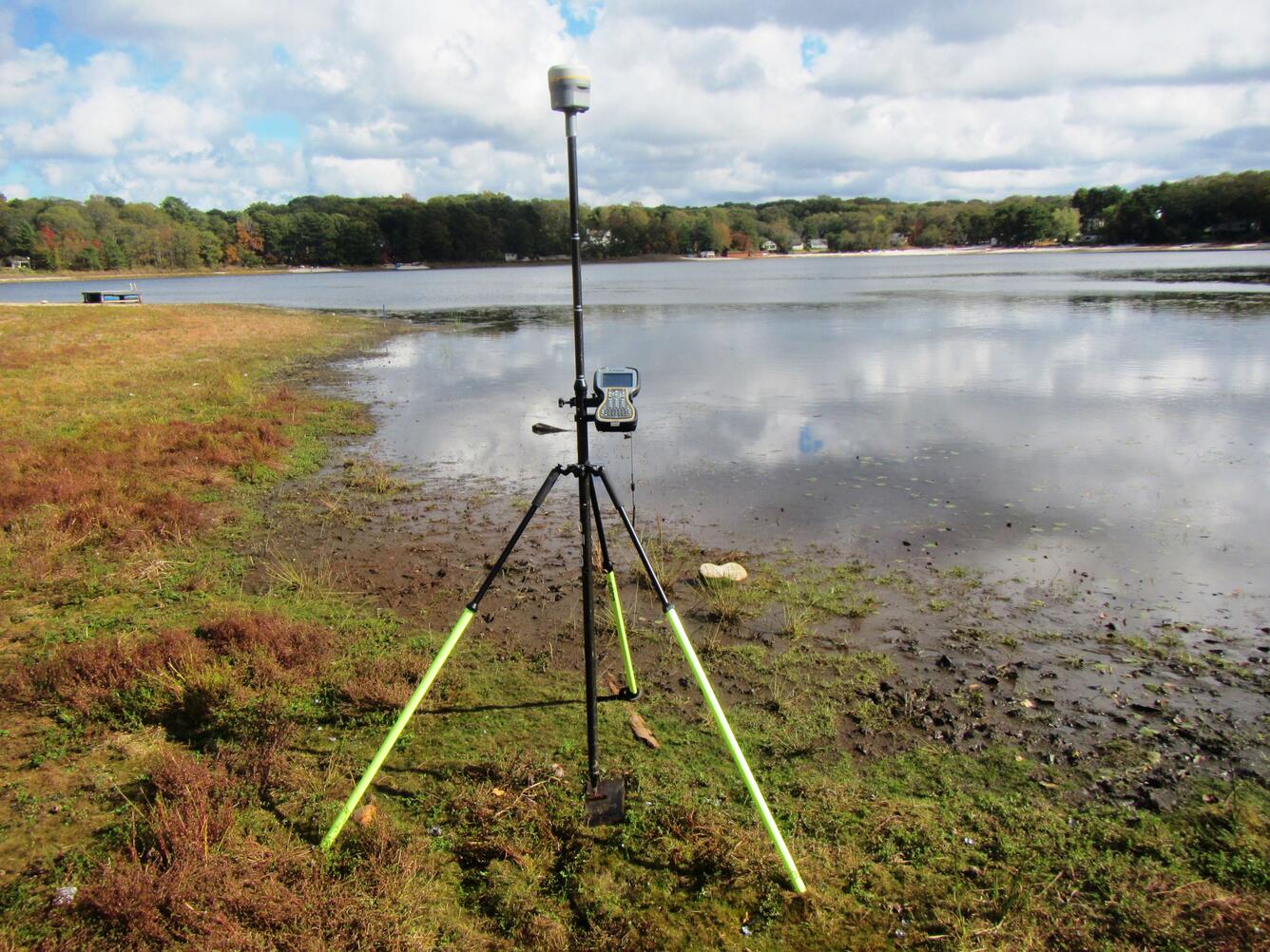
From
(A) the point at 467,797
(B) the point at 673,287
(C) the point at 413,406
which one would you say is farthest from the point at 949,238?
(A) the point at 467,797

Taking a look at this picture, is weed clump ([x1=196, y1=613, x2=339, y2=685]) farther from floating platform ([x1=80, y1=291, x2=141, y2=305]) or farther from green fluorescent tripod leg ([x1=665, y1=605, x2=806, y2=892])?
Answer: floating platform ([x1=80, y1=291, x2=141, y2=305])

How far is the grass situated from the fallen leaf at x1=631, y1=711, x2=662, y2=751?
0.08 metres

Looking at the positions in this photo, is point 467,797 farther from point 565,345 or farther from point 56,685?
point 565,345

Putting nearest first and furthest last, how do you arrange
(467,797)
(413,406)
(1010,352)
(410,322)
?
(467,797) < (413,406) < (1010,352) < (410,322)

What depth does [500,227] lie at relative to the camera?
155 meters

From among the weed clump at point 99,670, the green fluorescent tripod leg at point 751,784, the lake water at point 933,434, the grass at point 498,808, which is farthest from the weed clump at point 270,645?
the lake water at point 933,434

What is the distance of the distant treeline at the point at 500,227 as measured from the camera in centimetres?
12456

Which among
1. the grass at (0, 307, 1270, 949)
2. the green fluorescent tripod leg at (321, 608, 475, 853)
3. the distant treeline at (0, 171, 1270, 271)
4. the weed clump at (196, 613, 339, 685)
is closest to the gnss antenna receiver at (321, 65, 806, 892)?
the green fluorescent tripod leg at (321, 608, 475, 853)

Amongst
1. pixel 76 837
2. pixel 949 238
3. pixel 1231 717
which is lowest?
pixel 1231 717

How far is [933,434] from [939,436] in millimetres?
166

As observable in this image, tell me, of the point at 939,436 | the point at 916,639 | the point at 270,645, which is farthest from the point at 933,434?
the point at 270,645

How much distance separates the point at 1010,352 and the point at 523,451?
55.0 ft

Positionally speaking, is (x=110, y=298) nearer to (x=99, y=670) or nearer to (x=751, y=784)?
(x=99, y=670)

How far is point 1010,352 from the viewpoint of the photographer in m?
23.8
